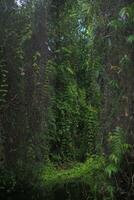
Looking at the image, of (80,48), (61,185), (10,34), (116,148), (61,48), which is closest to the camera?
(116,148)

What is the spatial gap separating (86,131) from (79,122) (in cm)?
20

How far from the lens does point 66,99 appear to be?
770 cm

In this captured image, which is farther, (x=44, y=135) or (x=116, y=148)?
(x=44, y=135)

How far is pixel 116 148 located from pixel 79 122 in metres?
4.31

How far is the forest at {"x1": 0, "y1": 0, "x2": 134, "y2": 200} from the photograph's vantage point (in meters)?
3.89

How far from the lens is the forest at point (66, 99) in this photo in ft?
12.8

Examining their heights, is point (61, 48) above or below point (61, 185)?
above

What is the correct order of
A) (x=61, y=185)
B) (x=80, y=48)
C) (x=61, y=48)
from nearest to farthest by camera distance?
1. (x=61, y=185)
2. (x=61, y=48)
3. (x=80, y=48)

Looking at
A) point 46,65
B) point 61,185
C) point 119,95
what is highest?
point 46,65

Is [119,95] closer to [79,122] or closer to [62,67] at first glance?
[62,67]

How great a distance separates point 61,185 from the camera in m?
5.96

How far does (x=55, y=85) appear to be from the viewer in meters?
7.36

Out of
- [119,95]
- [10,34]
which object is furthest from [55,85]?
[119,95]

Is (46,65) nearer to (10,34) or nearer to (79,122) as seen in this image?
(10,34)
